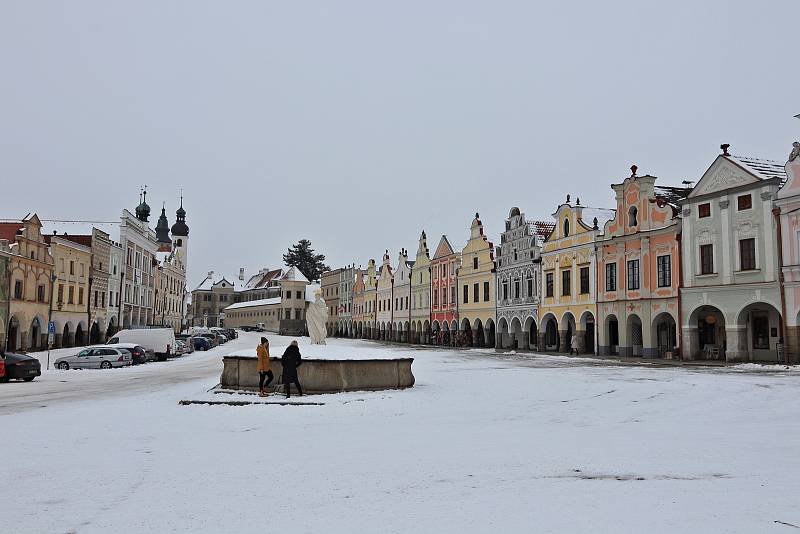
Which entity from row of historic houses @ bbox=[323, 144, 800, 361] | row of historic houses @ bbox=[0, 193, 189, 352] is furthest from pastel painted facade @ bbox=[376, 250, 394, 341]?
row of historic houses @ bbox=[0, 193, 189, 352]

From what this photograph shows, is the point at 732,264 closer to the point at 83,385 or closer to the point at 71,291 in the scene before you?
the point at 83,385

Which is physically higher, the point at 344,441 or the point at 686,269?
the point at 686,269

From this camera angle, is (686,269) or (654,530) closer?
(654,530)

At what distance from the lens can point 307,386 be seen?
1859 centimetres

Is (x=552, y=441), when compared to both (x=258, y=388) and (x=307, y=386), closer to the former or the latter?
(x=307, y=386)

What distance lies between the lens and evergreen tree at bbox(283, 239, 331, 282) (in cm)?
14212

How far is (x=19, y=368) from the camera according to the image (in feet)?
85.3

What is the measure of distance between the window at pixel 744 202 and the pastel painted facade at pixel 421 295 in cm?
4220

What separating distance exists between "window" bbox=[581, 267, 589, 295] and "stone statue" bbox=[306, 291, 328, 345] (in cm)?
2868

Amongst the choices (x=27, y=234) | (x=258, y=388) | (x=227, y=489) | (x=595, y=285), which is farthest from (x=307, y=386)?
(x=27, y=234)

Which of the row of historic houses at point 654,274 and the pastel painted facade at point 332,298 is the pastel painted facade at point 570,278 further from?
the pastel painted facade at point 332,298

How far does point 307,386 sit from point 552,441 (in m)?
8.84

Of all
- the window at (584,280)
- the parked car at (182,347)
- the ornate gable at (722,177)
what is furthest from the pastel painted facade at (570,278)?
the parked car at (182,347)

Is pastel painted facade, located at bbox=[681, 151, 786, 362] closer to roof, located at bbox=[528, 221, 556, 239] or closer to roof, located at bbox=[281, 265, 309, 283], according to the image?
roof, located at bbox=[528, 221, 556, 239]
